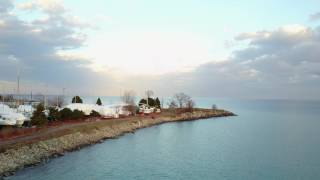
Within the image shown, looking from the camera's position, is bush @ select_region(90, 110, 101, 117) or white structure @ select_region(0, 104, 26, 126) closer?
white structure @ select_region(0, 104, 26, 126)

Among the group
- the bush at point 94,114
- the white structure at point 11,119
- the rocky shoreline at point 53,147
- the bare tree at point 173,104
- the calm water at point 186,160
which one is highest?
the bare tree at point 173,104

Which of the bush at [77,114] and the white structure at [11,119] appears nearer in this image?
the white structure at [11,119]

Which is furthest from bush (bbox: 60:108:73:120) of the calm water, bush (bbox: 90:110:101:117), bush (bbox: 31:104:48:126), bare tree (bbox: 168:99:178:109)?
bare tree (bbox: 168:99:178:109)

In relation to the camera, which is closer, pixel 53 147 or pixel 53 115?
pixel 53 147

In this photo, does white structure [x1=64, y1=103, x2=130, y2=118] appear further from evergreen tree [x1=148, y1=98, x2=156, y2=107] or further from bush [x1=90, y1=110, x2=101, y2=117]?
evergreen tree [x1=148, y1=98, x2=156, y2=107]

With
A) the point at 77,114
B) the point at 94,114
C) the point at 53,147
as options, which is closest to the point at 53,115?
the point at 77,114

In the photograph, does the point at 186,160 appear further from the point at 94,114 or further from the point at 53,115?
the point at 94,114

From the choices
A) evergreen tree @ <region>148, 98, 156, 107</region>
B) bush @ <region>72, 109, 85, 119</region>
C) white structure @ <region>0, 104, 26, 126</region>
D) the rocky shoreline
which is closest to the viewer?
the rocky shoreline

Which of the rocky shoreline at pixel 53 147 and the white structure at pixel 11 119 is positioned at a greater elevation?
the white structure at pixel 11 119

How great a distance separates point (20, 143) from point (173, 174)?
55.4ft

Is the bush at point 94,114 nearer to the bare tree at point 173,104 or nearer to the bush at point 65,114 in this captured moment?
the bush at point 65,114

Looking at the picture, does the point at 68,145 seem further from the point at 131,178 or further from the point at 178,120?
the point at 178,120

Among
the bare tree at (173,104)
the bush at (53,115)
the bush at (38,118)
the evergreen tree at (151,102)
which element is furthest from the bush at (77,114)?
the bare tree at (173,104)

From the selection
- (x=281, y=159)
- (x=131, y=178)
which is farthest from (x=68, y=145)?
(x=281, y=159)
